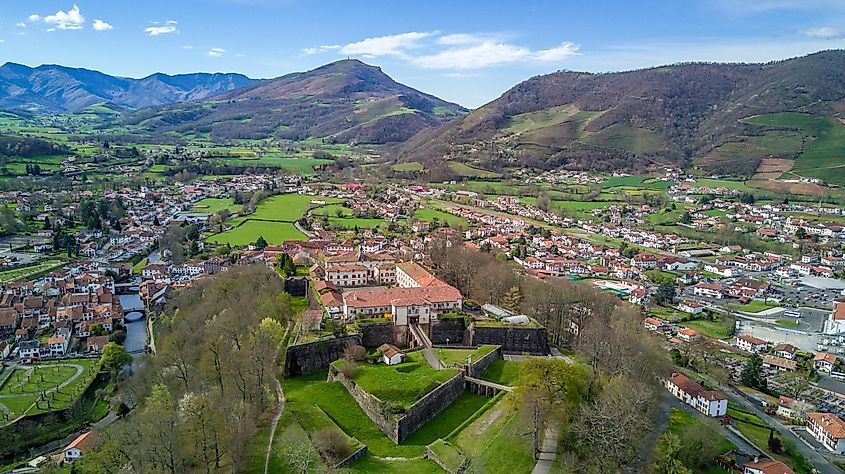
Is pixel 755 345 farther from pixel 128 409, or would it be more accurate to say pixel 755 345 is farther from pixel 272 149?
pixel 272 149

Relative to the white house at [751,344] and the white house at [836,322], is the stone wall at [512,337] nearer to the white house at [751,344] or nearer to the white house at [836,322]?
the white house at [751,344]

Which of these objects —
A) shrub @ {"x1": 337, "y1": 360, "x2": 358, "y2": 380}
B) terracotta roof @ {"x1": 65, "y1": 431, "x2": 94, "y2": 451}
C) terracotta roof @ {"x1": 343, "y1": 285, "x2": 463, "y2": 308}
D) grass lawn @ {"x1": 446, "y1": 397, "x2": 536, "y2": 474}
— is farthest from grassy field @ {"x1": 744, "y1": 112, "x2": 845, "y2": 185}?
terracotta roof @ {"x1": 65, "y1": 431, "x2": 94, "y2": 451}

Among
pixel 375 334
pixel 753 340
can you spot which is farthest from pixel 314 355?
pixel 753 340

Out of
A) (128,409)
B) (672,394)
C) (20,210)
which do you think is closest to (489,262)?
(672,394)

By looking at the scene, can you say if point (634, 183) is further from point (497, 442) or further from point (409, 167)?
point (497, 442)

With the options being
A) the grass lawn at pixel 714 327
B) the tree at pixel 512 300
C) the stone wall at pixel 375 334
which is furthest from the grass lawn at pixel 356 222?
the stone wall at pixel 375 334
